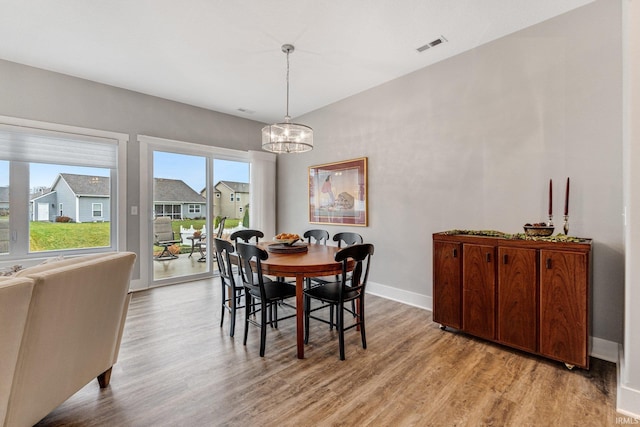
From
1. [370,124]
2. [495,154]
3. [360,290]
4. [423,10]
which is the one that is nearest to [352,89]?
[370,124]

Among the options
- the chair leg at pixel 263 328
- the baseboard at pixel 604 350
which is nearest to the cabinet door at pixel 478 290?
the baseboard at pixel 604 350

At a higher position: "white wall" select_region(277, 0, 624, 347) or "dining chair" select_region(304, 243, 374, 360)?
"white wall" select_region(277, 0, 624, 347)

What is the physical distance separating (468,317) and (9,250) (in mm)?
5136

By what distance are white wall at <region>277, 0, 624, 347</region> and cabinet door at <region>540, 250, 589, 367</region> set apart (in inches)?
19.2

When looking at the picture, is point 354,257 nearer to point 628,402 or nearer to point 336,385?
point 336,385

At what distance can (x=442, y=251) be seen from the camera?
9.23 ft

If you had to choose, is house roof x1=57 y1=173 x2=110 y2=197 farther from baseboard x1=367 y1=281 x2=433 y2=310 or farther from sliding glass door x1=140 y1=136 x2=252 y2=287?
baseboard x1=367 y1=281 x2=433 y2=310

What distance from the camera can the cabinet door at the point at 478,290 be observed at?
2.48 m

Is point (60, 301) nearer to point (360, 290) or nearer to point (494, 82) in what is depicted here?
point (360, 290)

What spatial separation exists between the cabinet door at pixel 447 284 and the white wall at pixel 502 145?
53cm

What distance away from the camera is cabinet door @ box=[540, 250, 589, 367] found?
6.67 feet

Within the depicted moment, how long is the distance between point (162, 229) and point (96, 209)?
879 mm

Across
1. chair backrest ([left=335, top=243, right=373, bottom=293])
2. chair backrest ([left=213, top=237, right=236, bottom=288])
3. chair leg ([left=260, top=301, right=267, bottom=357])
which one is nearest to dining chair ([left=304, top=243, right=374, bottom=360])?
chair backrest ([left=335, top=243, right=373, bottom=293])

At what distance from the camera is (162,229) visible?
451 cm
